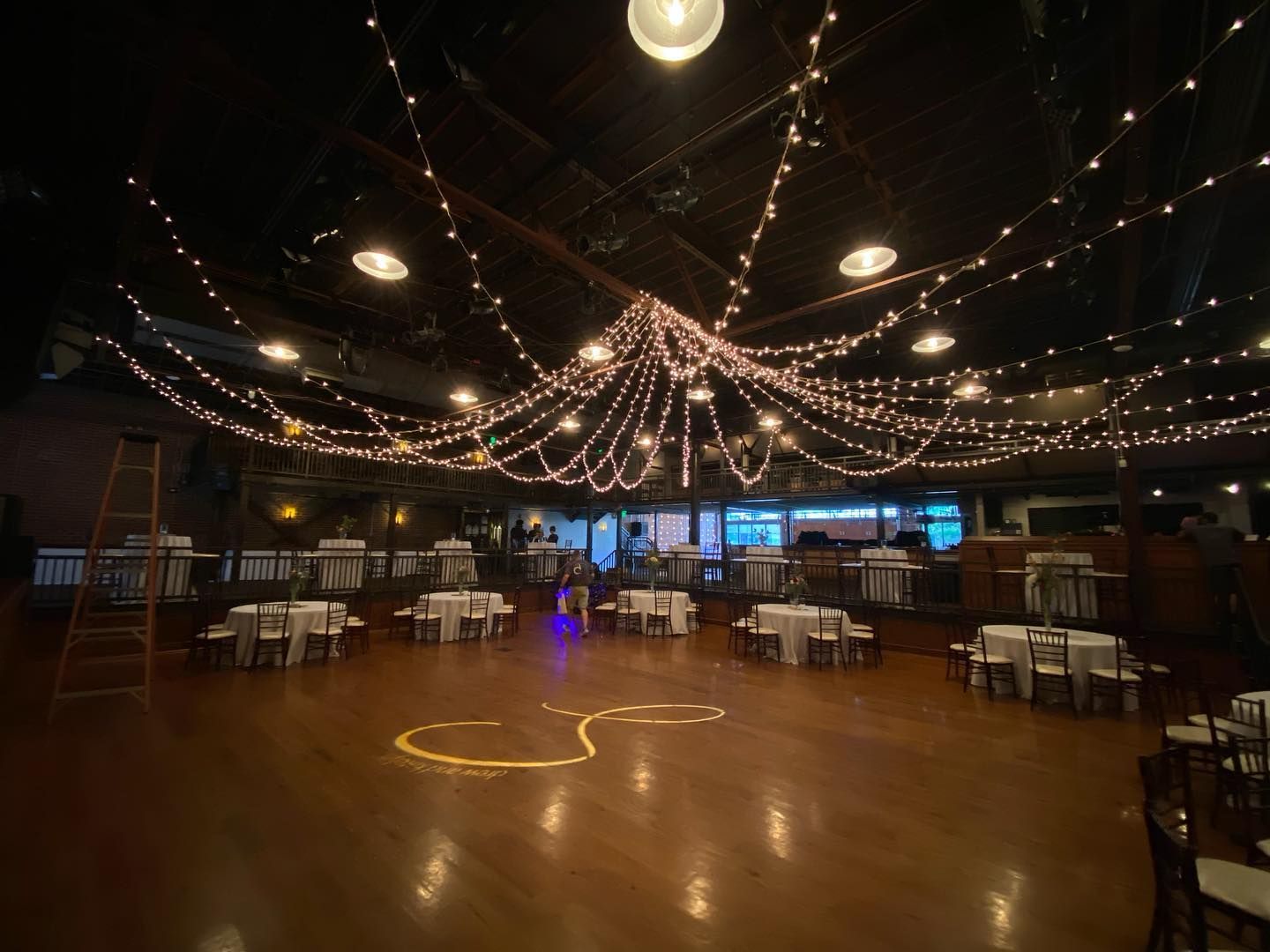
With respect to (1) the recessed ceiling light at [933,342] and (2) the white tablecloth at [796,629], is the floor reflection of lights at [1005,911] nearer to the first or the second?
(2) the white tablecloth at [796,629]

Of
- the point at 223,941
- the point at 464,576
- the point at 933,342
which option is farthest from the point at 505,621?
the point at 933,342

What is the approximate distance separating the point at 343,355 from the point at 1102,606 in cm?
1174

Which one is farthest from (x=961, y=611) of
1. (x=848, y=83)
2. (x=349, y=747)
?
(x=349, y=747)

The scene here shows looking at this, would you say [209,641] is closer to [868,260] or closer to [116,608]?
[116,608]

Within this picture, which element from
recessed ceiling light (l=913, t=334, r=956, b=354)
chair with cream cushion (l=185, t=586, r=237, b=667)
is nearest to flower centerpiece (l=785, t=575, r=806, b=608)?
recessed ceiling light (l=913, t=334, r=956, b=354)

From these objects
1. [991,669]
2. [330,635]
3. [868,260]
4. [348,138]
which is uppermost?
[348,138]

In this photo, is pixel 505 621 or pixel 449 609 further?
pixel 505 621

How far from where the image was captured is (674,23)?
2.56 meters

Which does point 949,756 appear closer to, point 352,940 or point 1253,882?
point 1253,882

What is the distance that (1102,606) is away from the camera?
6.80 m

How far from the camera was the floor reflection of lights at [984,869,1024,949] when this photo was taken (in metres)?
1.98

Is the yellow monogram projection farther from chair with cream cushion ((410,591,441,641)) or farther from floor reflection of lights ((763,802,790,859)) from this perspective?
chair with cream cushion ((410,591,441,641))

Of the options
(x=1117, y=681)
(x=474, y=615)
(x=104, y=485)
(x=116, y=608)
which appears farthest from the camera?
(x=104, y=485)

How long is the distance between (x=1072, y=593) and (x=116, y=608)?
13685mm
